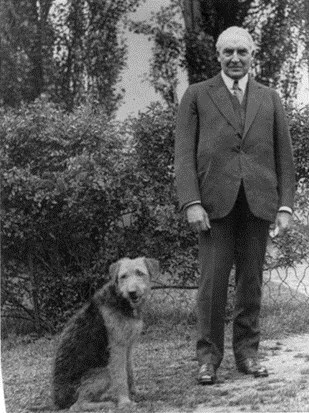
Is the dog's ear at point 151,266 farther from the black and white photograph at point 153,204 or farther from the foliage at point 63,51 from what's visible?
the foliage at point 63,51

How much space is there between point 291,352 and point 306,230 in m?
1.71

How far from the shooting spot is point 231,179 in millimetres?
5188

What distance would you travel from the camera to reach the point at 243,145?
5.23 metres

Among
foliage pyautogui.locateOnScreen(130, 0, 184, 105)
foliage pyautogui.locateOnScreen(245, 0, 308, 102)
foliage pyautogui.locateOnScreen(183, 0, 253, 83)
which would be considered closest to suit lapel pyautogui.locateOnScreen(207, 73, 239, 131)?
foliage pyautogui.locateOnScreen(183, 0, 253, 83)

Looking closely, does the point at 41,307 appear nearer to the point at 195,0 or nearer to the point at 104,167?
the point at 104,167

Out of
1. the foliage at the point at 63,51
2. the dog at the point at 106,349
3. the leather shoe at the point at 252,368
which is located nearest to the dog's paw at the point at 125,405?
the dog at the point at 106,349

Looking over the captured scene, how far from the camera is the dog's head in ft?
16.1

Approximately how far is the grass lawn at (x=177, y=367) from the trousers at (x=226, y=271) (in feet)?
0.93

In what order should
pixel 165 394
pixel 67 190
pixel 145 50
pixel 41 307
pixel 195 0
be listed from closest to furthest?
pixel 165 394 < pixel 195 0 < pixel 145 50 < pixel 67 190 < pixel 41 307

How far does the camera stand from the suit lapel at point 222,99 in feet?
17.2

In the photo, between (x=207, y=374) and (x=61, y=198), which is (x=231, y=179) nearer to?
(x=207, y=374)

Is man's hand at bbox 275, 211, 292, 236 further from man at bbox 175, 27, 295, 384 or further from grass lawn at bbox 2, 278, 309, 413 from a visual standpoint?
grass lawn at bbox 2, 278, 309, 413

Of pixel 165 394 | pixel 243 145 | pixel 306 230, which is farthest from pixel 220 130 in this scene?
pixel 306 230

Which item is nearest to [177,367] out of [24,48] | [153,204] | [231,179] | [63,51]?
[231,179]
